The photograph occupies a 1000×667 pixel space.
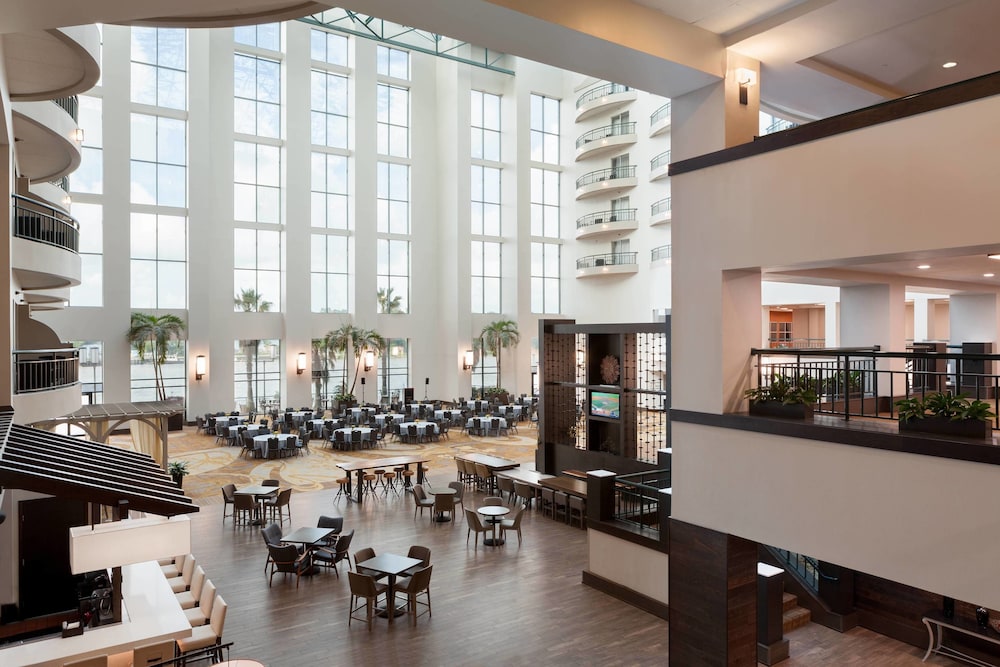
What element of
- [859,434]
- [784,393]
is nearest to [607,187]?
[784,393]

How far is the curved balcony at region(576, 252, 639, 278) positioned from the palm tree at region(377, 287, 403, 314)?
953cm

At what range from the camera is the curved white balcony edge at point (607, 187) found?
2927cm

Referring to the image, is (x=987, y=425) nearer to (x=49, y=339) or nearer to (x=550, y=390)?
(x=550, y=390)

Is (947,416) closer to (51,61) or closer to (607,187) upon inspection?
(51,61)

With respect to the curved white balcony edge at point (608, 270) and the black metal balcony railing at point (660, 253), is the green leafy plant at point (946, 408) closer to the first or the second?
the black metal balcony railing at point (660, 253)

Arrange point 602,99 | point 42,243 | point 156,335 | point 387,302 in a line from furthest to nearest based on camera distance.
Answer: point 602,99
point 387,302
point 156,335
point 42,243

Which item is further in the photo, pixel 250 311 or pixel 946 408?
pixel 250 311

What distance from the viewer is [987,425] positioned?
15.8ft

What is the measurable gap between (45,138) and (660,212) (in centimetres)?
2343

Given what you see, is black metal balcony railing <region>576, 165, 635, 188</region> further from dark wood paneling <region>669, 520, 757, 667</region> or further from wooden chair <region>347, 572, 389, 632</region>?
dark wood paneling <region>669, 520, 757, 667</region>

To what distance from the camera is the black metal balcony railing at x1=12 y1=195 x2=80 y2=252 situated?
8.49 meters

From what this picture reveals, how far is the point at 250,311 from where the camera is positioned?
2552cm

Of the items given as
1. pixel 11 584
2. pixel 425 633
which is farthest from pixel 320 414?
pixel 425 633

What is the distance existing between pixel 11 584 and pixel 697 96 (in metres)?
11.3
